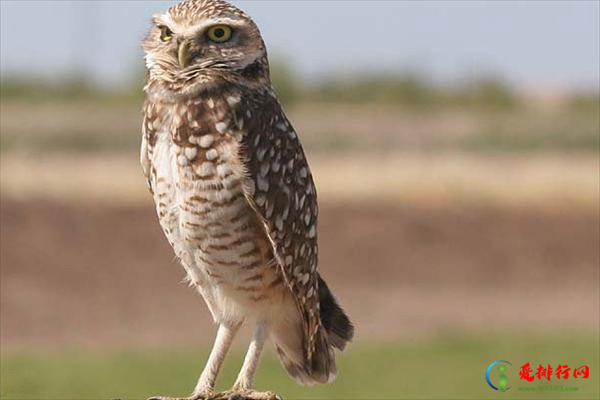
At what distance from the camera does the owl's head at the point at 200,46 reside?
449cm

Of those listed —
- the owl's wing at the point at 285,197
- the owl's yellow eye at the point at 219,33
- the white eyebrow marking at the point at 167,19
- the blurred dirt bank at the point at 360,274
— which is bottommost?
the blurred dirt bank at the point at 360,274

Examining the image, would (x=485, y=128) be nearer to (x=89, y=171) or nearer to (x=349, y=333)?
(x=89, y=171)

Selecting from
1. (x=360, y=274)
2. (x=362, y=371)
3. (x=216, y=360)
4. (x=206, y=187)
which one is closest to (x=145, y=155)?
(x=206, y=187)

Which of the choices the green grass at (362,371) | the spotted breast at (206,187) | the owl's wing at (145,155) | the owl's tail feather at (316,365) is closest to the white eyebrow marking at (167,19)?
the spotted breast at (206,187)

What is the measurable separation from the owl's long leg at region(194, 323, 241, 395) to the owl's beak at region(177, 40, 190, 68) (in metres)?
1.19

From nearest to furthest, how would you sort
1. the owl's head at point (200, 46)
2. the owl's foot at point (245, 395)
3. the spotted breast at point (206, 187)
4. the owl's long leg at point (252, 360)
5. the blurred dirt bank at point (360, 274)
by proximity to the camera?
the owl's head at point (200, 46), the spotted breast at point (206, 187), the owl's foot at point (245, 395), the owl's long leg at point (252, 360), the blurred dirt bank at point (360, 274)

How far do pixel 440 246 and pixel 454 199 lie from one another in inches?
105

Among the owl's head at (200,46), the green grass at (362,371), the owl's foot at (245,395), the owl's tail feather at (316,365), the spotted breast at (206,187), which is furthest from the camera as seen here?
the green grass at (362,371)

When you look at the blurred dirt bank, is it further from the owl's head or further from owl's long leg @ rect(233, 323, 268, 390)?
the owl's head

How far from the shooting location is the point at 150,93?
4695mm

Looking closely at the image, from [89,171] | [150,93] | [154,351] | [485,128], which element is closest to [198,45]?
[150,93]

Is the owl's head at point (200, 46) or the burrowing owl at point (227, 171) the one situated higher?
the owl's head at point (200, 46)

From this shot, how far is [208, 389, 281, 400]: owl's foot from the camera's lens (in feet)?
15.6

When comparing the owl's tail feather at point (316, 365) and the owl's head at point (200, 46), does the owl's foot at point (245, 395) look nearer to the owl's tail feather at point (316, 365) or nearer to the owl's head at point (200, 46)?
the owl's tail feather at point (316, 365)
